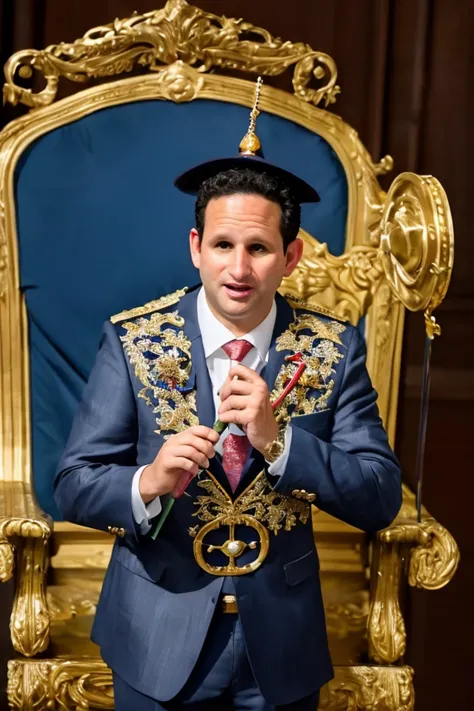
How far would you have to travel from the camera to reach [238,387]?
1.50 meters

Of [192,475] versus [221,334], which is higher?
[221,334]

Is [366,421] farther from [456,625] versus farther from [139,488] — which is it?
[456,625]

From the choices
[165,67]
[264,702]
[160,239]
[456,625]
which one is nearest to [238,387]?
[264,702]

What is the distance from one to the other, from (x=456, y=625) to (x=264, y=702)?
1.25m

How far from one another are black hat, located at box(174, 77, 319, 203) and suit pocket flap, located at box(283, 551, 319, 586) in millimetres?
530

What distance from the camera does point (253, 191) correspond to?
163cm

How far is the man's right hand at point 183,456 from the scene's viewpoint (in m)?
1.50

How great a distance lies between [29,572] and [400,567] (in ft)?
2.14

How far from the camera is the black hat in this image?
1634mm

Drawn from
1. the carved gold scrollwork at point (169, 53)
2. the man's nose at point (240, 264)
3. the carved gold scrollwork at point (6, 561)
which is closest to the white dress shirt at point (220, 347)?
the man's nose at point (240, 264)

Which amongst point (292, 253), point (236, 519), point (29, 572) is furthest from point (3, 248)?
point (236, 519)

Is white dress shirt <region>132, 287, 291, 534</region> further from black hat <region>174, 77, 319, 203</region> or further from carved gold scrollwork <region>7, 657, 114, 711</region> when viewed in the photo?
carved gold scrollwork <region>7, 657, 114, 711</region>

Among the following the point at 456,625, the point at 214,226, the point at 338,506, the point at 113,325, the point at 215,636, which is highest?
the point at 214,226

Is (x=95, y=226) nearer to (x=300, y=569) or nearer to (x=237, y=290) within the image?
(x=237, y=290)
